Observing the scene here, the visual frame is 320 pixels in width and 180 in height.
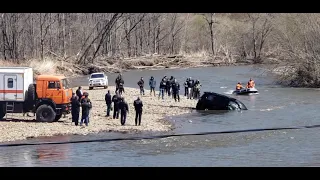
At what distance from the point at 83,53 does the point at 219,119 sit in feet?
169

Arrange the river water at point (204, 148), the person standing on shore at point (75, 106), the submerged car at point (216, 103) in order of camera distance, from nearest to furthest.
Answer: the river water at point (204, 148)
the person standing on shore at point (75, 106)
the submerged car at point (216, 103)

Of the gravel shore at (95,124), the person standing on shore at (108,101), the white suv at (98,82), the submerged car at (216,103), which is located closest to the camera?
the gravel shore at (95,124)

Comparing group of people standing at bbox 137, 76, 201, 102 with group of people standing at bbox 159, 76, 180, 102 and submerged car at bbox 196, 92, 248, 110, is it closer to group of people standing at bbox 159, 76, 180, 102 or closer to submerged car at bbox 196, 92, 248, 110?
group of people standing at bbox 159, 76, 180, 102

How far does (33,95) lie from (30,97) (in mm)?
185

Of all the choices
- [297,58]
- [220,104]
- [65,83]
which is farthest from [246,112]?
[297,58]

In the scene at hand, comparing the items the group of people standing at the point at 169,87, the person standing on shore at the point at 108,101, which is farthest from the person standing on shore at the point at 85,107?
the group of people standing at the point at 169,87

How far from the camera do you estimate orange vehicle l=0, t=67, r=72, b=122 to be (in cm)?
2733

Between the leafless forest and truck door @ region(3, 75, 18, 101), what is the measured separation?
144 ft

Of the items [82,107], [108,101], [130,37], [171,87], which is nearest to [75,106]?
[82,107]

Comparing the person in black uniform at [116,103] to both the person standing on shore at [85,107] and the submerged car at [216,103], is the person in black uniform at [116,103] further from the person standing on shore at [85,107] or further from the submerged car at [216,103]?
the submerged car at [216,103]

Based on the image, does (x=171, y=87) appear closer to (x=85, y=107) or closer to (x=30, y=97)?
(x=30, y=97)

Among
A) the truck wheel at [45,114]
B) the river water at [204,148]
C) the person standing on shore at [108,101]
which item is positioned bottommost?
the river water at [204,148]

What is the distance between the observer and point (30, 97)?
27.5 m

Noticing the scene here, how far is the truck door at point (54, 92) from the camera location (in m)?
27.5
